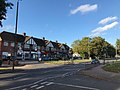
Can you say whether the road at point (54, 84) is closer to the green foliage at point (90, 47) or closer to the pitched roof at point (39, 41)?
the pitched roof at point (39, 41)

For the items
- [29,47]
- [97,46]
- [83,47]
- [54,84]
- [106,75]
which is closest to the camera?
[54,84]

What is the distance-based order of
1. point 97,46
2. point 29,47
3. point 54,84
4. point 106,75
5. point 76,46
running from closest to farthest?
point 54,84
point 106,75
point 29,47
point 97,46
point 76,46

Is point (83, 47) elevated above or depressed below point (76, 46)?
below

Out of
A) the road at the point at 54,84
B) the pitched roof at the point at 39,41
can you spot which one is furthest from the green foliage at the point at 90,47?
the road at the point at 54,84

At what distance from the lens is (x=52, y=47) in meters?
104

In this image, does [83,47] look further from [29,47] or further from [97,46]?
[29,47]

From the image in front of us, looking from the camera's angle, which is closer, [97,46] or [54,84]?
[54,84]

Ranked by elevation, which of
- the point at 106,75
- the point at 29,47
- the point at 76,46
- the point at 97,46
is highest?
the point at 76,46

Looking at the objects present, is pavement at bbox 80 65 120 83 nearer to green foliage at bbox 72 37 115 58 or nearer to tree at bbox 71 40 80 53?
green foliage at bbox 72 37 115 58

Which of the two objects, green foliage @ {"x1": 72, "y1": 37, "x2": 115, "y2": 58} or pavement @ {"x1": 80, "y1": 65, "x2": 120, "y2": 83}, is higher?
green foliage @ {"x1": 72, "y1": 37, "x2": 115, "y2": 58}

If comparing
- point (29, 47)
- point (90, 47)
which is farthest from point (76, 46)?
point (29, 47)

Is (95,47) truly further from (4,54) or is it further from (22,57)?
(4,54)

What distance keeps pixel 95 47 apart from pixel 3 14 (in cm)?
8054

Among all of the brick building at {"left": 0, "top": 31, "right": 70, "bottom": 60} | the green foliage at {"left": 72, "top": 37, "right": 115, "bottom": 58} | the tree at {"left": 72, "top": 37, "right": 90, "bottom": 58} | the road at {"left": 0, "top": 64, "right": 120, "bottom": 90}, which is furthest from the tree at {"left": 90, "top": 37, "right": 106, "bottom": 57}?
the road at {"left": 0, "top": 64, "right": 120, "bottom": 90}
